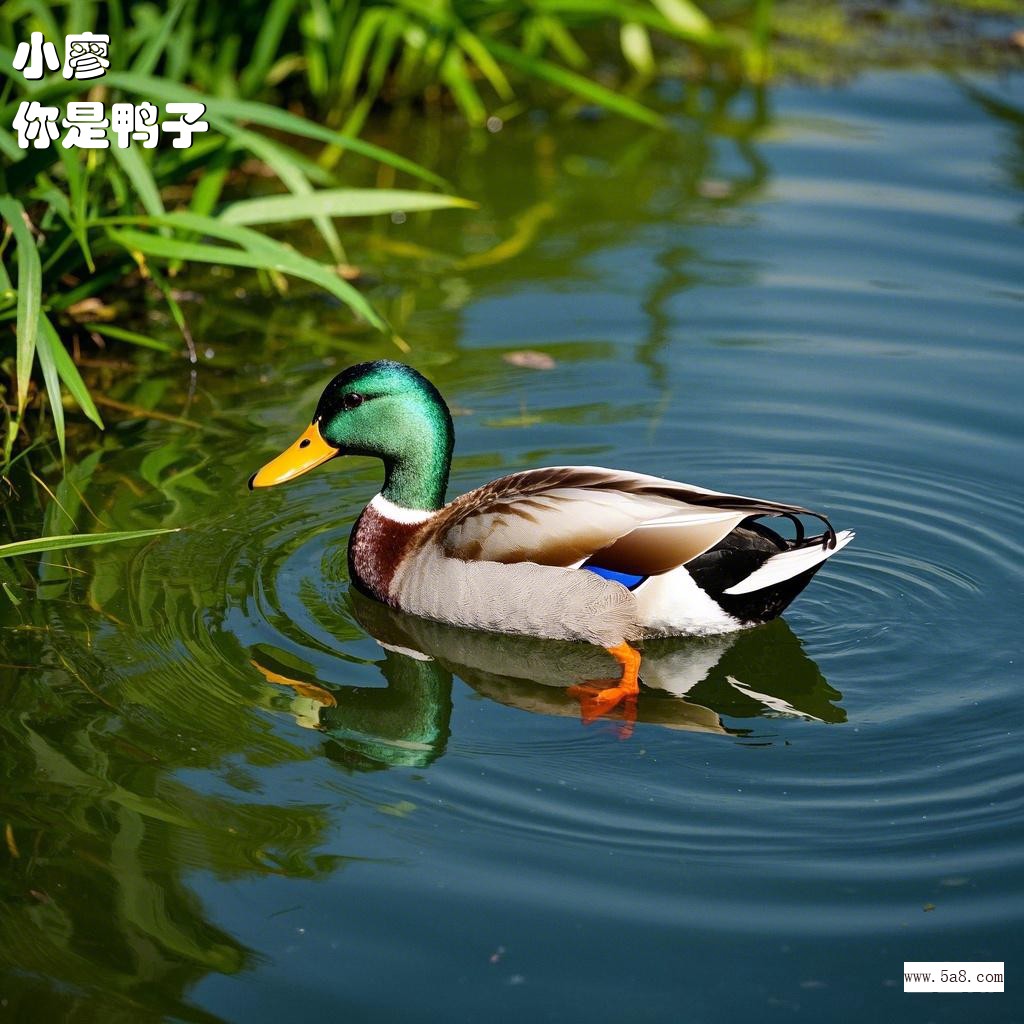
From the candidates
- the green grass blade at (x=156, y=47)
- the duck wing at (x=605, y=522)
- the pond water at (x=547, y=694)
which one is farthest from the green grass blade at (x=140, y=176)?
the duck wing at (x=605, y=522)

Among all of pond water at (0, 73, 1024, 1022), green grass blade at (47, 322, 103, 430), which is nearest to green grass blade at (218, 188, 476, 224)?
pond water at (0, 73, 1024, 1022)

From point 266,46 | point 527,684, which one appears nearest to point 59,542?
point 527,684

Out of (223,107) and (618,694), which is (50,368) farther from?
(618,694)

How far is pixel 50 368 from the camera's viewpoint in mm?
5309

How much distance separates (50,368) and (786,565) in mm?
2405

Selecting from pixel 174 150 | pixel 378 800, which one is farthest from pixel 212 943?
pixel 174 150

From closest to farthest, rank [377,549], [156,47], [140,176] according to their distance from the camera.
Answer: [377,549] → [140,176] → [156,47]

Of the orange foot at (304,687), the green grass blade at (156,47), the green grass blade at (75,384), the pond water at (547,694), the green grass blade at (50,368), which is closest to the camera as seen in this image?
the pond water at (547,694)

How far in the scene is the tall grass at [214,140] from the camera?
5.75 m

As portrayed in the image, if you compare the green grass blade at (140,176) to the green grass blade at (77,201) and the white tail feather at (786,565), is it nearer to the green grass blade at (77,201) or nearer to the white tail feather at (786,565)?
the green grass blade at (77,201)

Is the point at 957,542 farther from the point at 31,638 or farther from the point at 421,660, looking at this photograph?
the point at 31,638

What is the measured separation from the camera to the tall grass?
5750mm

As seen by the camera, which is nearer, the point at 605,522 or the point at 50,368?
the point at 605,522

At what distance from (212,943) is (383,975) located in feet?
1.30
